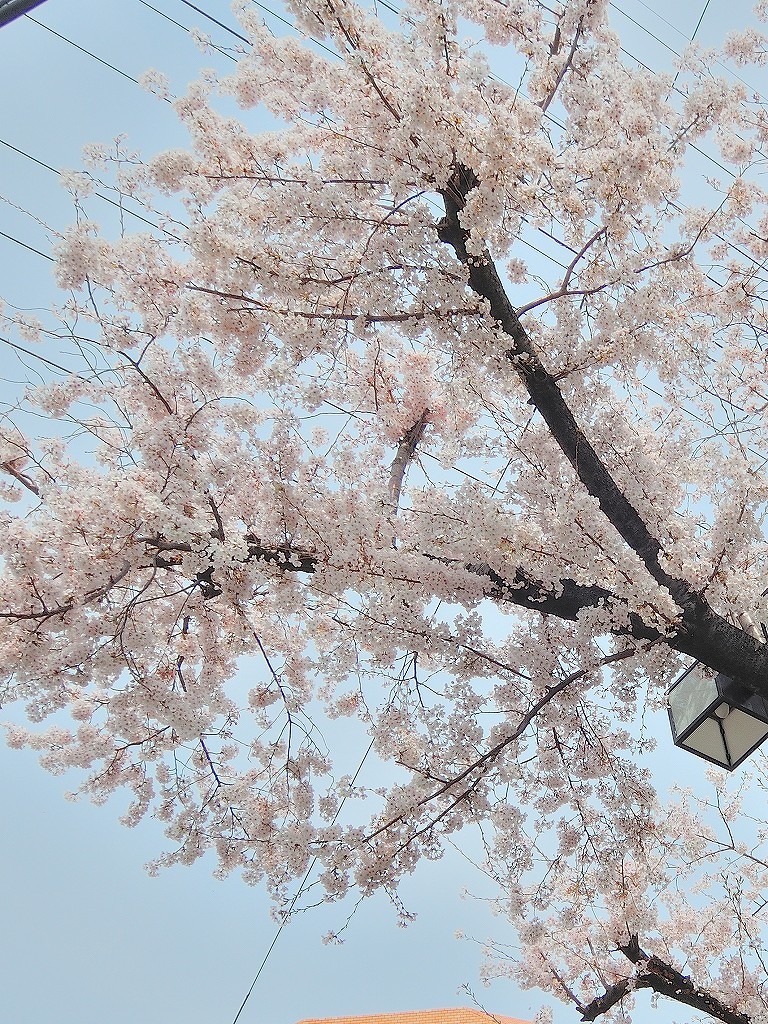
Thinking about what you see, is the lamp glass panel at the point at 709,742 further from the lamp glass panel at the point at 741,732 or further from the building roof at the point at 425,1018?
the building roof at the point at 425,1018

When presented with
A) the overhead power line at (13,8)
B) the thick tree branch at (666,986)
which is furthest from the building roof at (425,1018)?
the overhead power line at (13,8)

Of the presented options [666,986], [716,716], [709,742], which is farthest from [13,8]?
[666,986]

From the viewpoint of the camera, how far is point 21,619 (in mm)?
2523

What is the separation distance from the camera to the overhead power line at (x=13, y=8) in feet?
4.93

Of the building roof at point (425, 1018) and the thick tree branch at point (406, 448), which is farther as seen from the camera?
the building roof at point (425, 1018)

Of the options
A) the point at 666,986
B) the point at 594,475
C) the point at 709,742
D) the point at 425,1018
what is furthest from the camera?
the point at 425,1018

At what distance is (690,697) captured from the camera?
3.08m

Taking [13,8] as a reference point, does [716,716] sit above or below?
above

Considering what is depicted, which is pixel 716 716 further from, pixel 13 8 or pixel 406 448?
pixel 13 8

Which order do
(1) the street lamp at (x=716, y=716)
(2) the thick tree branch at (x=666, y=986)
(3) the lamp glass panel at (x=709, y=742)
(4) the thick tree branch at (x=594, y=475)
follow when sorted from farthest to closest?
(2) the thick tree branch at (x=666, y=986) < (3) the lamp glass panel at (x=709, y=742) < (1) the street lamp at (x=716, y=716) < (4) the thick tree branch at (x=594, y=475)

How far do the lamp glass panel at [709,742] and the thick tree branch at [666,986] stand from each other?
65.4 inches

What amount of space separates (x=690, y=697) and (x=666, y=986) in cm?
210

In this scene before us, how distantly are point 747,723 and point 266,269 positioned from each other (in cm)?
228

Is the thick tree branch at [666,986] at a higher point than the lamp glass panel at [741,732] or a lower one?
lower
